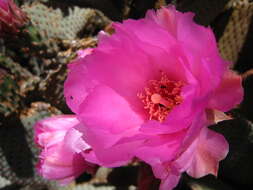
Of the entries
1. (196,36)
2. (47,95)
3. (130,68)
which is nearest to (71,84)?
(130,68)

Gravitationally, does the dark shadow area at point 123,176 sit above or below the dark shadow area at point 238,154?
below

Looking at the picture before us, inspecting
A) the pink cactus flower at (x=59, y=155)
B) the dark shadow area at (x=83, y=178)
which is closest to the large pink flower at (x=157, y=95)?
the pink cactus flower at (x=59, y=155)

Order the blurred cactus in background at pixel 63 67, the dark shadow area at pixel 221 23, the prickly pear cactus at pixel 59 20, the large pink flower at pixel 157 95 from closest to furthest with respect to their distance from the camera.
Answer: the large pink flower at pixel 157 95
the blurred cactus in background at pixel 63 67
the dark shadow area at pixel 221 23
the prickly pear cactus at pixel 59 20

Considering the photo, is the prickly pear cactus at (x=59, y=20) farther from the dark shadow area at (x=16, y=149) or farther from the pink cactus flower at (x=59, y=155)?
the pink cactus flower at (x=59, y=155)

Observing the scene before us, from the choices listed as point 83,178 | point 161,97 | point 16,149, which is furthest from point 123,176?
point 161,97

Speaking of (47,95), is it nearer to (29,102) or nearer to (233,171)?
(29,102)

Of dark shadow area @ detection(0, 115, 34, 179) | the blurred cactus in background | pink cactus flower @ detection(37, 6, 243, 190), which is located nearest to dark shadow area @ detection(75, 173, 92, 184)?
the blurred cactus in background
